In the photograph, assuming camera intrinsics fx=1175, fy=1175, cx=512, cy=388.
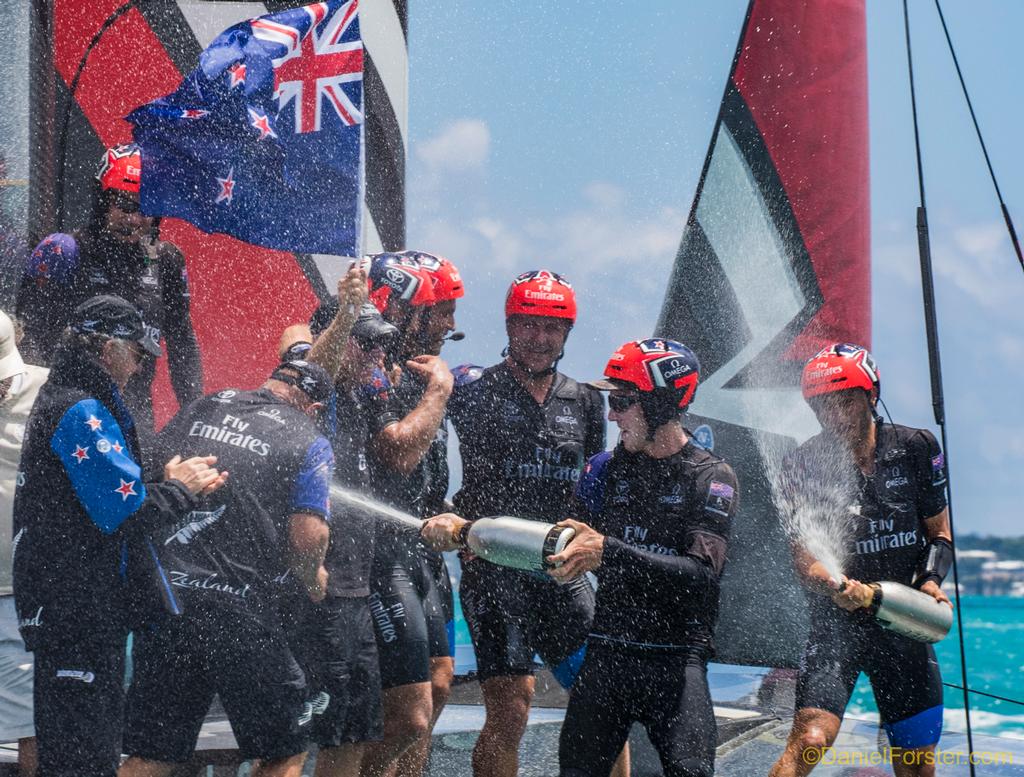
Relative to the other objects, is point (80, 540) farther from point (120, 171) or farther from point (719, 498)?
point (719, 498)

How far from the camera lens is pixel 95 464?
3865 mm

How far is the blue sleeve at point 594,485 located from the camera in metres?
4.73

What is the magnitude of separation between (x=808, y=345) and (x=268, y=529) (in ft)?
17.1

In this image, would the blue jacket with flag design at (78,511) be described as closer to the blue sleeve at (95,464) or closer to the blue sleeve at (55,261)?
the blue sleeve at (95,464)

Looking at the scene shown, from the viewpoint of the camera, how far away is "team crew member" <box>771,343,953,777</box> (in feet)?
17.1

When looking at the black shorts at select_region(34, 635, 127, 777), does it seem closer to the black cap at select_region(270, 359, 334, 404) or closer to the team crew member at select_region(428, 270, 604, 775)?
the black cap at select_region(270, 359, 334, 404)

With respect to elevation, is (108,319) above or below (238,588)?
above

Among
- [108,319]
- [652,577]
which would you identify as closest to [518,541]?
[652,577]

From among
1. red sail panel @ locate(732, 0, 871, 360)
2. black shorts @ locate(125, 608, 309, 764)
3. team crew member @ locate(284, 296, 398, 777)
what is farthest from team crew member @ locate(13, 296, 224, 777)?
red sail panel @ locate(732, 0, 871, 360)

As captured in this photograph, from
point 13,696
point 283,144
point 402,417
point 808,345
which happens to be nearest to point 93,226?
point 283,144

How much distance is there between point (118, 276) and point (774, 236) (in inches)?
193

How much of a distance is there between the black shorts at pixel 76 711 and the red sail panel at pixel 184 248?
324cm

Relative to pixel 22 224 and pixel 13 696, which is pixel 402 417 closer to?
pixel 13 696

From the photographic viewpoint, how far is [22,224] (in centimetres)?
638
